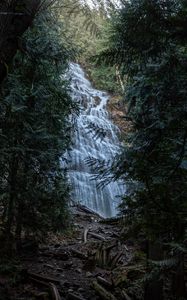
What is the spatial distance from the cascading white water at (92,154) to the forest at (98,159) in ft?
11.5

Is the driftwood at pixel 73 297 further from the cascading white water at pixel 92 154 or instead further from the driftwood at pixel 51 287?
the cascading white water at pixel 92 154

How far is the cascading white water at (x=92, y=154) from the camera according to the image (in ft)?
60.2

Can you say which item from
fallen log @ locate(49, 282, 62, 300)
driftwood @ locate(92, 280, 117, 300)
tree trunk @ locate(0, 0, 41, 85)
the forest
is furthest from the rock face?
tree trunk @ locate(0, 0, 41, 85)

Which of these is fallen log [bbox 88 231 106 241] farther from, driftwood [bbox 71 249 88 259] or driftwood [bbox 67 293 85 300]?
driftwood [bbox 67 293 85 300]

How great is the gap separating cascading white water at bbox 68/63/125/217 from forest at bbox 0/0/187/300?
3491 mm

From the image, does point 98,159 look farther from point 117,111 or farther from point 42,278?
point 117,111

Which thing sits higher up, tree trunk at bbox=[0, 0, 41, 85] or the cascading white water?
the cascading white water

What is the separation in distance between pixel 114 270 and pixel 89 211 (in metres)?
8.18

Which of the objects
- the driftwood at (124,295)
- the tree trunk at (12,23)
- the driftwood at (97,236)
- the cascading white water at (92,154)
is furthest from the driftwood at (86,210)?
the tree trunk at (12,23)

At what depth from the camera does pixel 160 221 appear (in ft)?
8.11

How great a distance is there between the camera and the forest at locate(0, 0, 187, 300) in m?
2.58

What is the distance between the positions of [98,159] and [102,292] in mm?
3905

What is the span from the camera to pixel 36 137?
7328mm

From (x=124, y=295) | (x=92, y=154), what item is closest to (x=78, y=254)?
(x=124, y=295)
